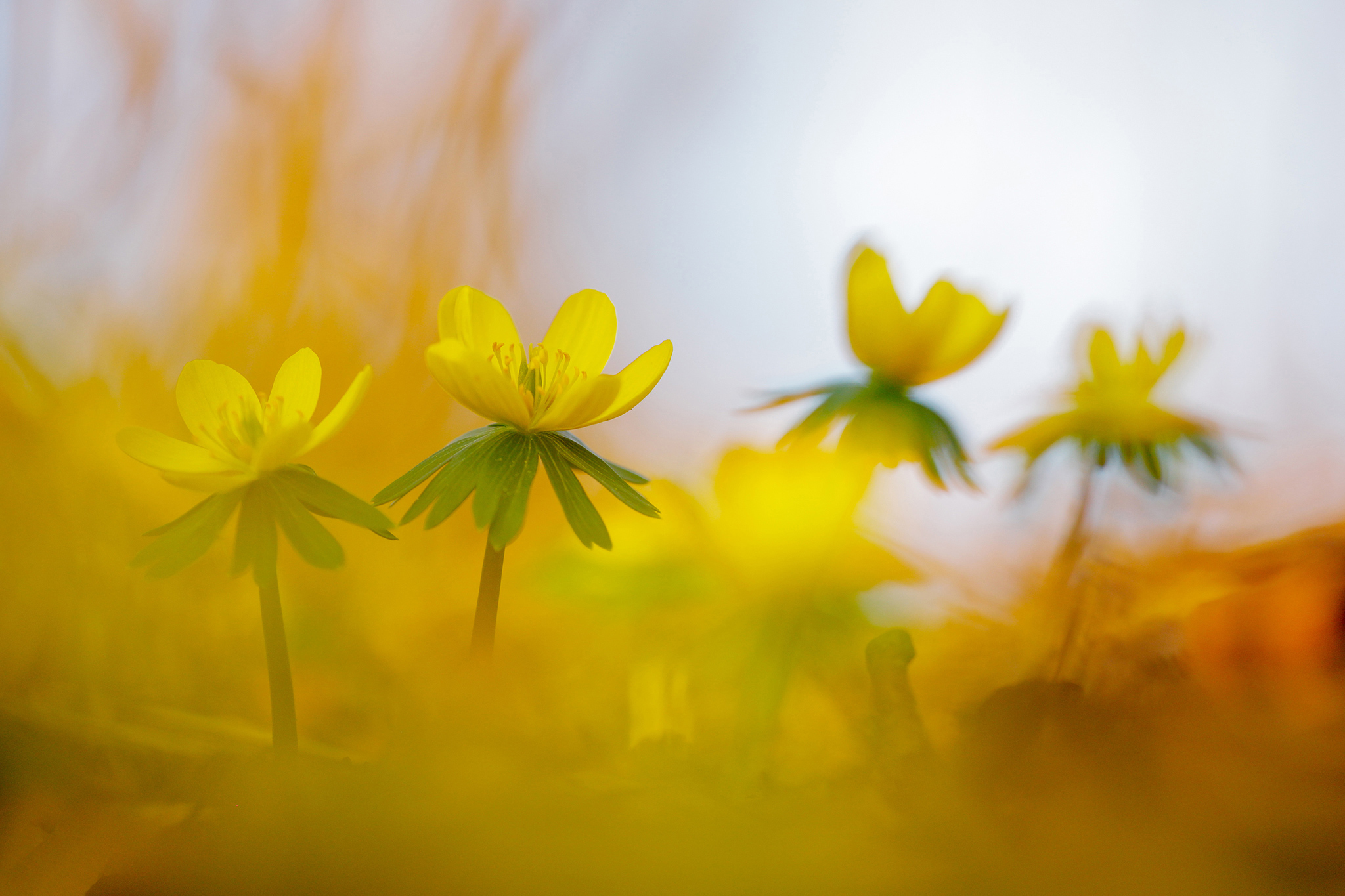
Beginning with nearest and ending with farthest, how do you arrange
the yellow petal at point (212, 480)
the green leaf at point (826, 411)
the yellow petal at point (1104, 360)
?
the yellow petal at point (212, 480), the green leaf at point (826, 411), the yellow petal at point (1104, 360)

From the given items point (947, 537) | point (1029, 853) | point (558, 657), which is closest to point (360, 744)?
point (558, 657)

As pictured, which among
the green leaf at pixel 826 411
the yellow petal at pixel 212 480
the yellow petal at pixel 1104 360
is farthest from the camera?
the yellow petal at pixel 1104 360

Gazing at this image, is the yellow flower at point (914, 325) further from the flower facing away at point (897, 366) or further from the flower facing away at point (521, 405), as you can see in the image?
A: the flower facing away at point (521, 405)

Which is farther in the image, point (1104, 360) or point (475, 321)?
point (1104, 360)

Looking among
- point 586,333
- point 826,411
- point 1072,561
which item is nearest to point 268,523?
point 586,333

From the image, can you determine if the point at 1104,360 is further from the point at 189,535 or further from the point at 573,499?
the point at 189,535

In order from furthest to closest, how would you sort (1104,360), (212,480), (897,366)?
(1104,360) < (897,366) < (212,480)

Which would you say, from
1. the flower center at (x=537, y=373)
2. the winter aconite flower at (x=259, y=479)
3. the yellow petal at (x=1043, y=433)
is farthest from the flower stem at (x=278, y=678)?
the yellow petal at (x=1043, y=433)

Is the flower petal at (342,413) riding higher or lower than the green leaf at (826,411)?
higher
